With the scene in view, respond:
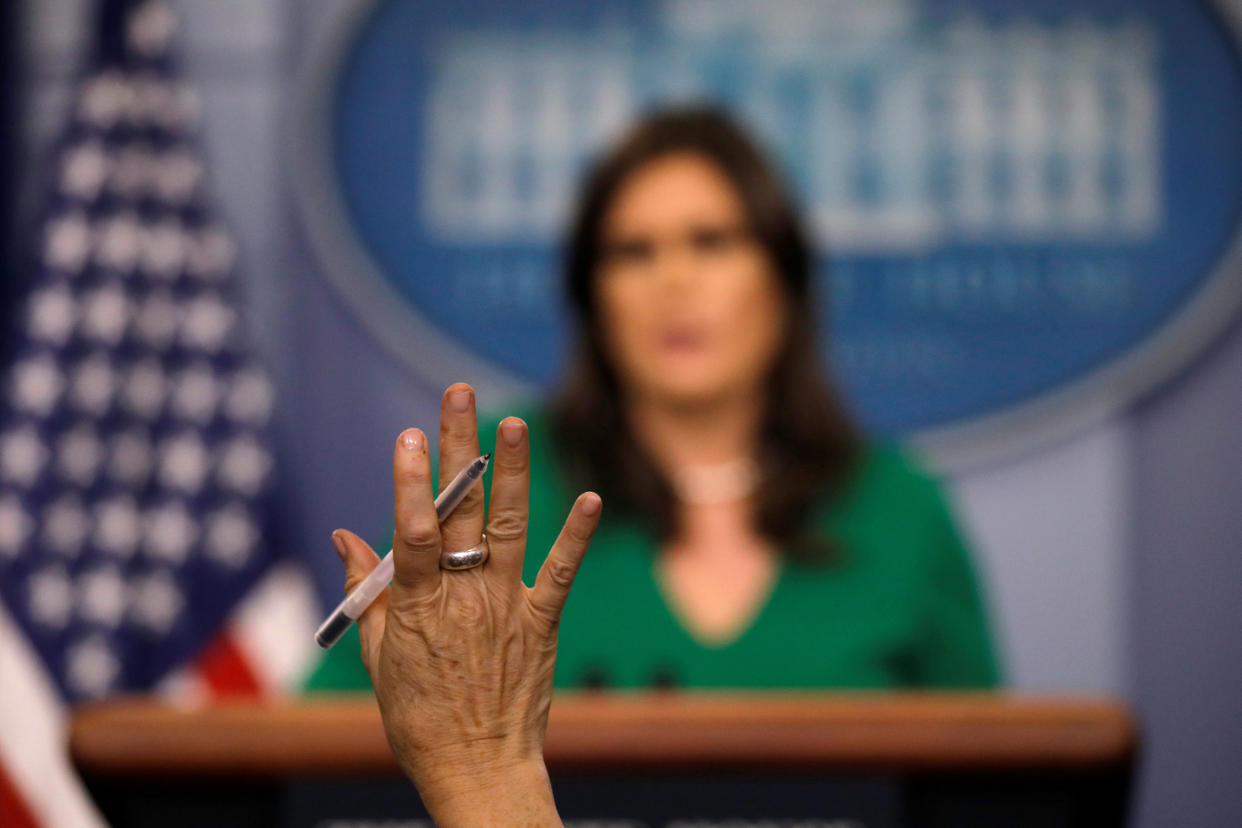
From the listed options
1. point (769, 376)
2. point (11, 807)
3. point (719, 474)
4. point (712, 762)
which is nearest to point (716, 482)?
point (719, 474)

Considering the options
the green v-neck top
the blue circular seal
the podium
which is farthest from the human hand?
the blue circular seal

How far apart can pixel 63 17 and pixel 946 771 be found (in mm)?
1918

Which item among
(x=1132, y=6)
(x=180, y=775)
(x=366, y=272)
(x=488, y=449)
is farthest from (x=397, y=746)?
(x=1132, y=6)

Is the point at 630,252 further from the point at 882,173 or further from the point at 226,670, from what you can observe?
the point at 226,670

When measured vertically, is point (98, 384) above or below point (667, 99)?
below

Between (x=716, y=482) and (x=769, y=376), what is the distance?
0.18 meters

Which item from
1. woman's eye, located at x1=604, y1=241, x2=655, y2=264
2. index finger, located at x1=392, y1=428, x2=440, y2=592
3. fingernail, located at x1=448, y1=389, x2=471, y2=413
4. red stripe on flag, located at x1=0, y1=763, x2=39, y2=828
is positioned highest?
woman's eye, located at x1=604, y1=241, x2=655, y2=264

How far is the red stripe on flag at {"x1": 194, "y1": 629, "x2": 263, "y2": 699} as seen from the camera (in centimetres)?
189

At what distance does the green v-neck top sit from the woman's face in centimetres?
19

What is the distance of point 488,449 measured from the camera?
1465mm

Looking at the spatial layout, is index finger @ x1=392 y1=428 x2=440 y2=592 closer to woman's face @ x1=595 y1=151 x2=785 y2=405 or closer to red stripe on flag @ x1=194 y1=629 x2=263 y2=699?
woman's face @ x1=595 y1=151 x2=785 y2=405

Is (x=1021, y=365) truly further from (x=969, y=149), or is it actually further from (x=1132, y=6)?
(x=1132, y=6)

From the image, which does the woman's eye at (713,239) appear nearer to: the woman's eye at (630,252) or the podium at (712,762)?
the woman's eye at (630,252)

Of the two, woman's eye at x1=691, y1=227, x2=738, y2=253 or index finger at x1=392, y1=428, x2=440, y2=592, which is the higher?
woman's eye at x1=691, y1=227, x2=738, y2=253
